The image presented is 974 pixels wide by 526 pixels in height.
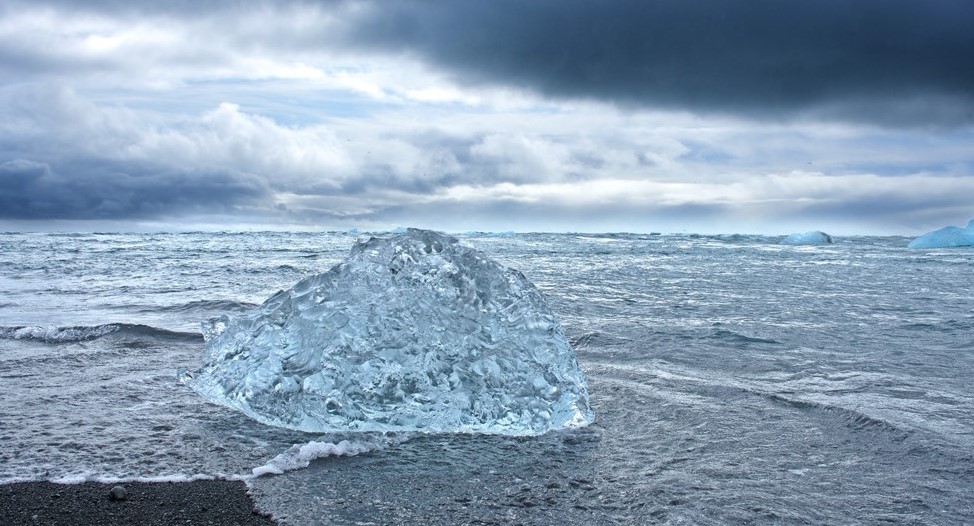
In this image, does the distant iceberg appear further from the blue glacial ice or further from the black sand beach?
the black sand beach

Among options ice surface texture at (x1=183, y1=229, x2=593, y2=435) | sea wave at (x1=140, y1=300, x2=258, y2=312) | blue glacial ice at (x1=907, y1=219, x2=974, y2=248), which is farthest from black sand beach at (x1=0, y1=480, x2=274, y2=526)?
blue glacial ice at (x1=907, y1=219, x2=974, y2=248)

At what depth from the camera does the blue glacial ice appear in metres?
47.3

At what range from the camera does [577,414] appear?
4.67m

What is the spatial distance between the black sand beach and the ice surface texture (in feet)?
3.86

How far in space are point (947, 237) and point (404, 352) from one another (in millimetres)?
54648

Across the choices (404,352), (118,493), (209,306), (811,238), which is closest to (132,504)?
(118,493)

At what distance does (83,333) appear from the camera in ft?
26.8

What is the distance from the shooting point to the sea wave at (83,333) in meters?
7.97

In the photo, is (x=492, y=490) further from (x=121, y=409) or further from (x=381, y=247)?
(x=121, y=409)

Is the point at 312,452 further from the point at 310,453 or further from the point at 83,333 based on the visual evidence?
the point at 83,333

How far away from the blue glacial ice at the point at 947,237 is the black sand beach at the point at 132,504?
54942mm

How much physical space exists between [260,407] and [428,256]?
1744 millimetres

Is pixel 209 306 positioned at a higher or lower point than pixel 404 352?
lower

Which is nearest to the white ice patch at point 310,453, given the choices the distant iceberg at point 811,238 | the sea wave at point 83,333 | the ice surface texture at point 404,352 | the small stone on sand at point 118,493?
the ice surface texture at point 404,352
